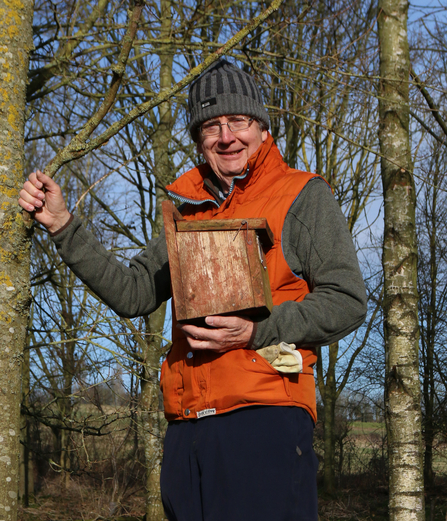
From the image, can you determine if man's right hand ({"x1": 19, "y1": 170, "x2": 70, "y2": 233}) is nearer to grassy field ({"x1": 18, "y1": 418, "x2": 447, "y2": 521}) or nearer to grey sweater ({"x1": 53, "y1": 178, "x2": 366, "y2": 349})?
grey sweater ({"x1": 53, "y1": 178, "x2": 366, "y2": 349})

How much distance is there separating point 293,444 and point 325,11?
7589mm

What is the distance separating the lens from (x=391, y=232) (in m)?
4.39

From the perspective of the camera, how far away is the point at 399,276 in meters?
4.29

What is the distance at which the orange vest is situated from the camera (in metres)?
1.62

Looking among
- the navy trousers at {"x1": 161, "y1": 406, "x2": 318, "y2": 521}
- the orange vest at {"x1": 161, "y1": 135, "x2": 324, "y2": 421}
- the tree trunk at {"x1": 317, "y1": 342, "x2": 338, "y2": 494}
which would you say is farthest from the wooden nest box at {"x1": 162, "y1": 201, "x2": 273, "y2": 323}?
the tree trunk at {"x1": 317, "y1": 342, "x2": 338, "y2": 494}

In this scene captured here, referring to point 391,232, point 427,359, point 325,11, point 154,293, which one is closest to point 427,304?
point 427,359

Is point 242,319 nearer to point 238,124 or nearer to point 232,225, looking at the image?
point 232,225

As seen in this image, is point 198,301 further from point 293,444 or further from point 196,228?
point 293,444

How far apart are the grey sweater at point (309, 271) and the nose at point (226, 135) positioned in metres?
0.37

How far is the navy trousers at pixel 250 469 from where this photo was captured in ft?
Answer: 5.05

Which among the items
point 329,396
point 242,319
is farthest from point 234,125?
point 329,396

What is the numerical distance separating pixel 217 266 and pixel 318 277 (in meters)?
0.33

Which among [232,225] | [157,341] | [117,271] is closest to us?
[232,225]

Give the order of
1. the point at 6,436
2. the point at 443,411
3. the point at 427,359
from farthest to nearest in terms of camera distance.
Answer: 1. the point at 427,359
2. the point at 443,411
3. the point at 6,436
